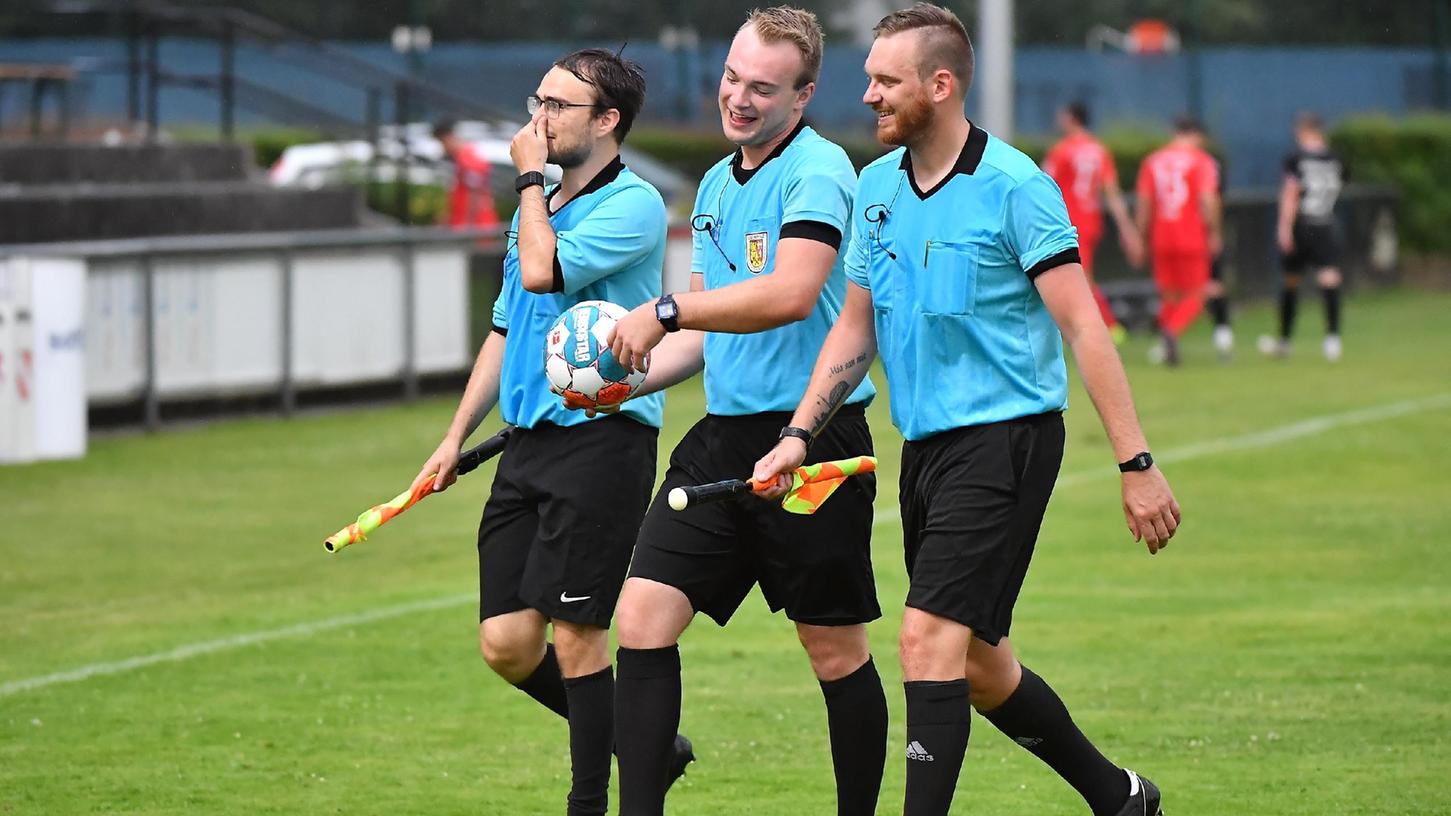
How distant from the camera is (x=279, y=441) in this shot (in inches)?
589

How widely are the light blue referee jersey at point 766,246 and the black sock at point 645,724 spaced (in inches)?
25.2

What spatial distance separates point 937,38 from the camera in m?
5.12

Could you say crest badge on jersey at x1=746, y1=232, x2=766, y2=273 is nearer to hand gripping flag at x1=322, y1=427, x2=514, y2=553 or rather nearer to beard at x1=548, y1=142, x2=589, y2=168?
beard at x1=548, y1=142, x2=589, y2=168

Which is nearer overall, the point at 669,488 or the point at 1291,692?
the point at 669,488

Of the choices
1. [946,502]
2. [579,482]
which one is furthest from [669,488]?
[946,502]

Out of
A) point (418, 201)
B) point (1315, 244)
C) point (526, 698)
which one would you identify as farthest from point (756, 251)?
point (1315, 244)

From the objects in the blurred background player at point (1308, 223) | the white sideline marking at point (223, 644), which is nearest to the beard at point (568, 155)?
the white sideline marking at point (223, 644)

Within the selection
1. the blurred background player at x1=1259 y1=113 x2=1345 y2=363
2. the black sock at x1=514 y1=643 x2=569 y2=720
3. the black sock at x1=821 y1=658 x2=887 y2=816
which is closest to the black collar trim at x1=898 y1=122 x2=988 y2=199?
the black sock at x1=821 y1=658 x2=887 y2=816

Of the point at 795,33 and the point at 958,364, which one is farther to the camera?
the point at 795,33

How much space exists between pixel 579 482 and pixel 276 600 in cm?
432

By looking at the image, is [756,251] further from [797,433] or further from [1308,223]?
[1308,223]

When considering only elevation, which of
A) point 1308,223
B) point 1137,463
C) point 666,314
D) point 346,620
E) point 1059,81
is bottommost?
point 346,620

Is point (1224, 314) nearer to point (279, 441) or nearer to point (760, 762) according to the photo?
point (279, 441)

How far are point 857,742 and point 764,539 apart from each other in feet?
1.79
